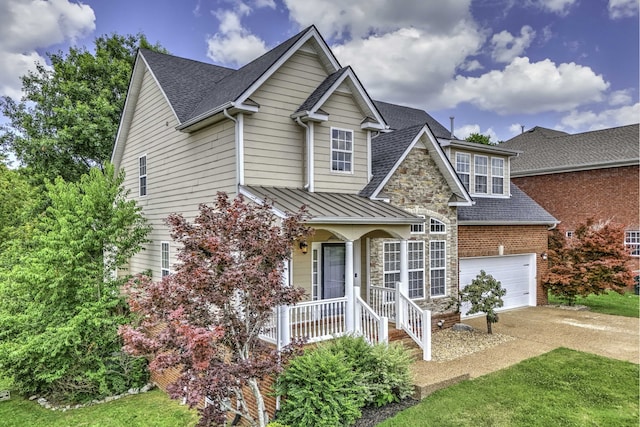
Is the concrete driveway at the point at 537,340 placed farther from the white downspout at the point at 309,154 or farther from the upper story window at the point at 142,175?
the upper story window at the point at 142,175

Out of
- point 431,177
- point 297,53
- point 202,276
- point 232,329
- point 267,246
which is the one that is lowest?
point 232,329

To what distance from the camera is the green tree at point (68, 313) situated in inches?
404

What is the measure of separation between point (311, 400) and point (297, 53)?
8863 millimetres

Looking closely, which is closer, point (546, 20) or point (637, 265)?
point (546, 20)

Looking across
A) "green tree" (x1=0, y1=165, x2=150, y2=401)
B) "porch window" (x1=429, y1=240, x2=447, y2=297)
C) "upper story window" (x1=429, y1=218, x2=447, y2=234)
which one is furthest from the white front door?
"green tree" (x1=0, y1=165, x2=150, y2=401)

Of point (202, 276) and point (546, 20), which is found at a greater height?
point (546, 20)

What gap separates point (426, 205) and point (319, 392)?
7740 millimetres

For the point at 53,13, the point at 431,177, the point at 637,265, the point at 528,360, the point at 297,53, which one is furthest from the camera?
the point at 637,265

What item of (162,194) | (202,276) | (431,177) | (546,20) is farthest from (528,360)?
(546,20)

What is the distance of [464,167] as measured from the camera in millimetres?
16172

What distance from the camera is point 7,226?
17.7 meters

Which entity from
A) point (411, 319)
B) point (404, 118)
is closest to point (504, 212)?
point (404, 118)

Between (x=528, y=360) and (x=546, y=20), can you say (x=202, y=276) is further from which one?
(x=546, y=20)

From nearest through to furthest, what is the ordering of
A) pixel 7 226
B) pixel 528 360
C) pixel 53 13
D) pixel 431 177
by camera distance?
pixel 528 360, pixel 431 177, pixel 53 13, pixel 7 226
